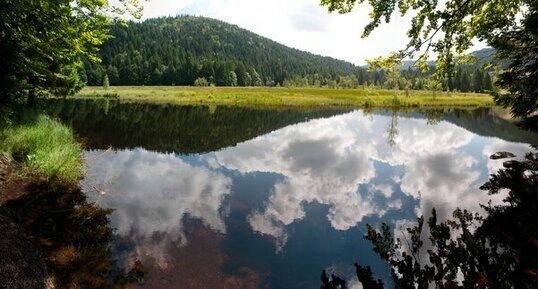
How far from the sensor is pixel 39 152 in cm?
1327

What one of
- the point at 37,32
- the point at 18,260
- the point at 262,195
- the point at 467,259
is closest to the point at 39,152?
the point at 37,32

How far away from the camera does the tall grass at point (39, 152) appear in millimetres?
12703

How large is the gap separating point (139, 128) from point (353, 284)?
→ 2874cm

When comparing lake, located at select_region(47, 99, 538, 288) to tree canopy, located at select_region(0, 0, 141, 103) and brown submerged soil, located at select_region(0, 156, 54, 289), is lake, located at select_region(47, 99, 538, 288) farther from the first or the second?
tree canopy, located at select_region(0, 0, 141, 103)

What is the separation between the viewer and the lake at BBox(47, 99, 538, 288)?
9.12m

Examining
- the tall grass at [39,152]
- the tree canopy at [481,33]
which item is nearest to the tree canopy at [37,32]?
the tall grass at [39,152]

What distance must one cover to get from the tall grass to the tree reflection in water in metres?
1.08

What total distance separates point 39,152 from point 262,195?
8308mm

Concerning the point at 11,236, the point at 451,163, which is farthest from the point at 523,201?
the point at 451,163

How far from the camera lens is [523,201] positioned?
806 cm

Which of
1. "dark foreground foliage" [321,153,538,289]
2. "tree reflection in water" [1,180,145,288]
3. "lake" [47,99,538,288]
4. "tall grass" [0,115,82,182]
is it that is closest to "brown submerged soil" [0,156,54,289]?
"tree reflection in water" [1,180,145,288]

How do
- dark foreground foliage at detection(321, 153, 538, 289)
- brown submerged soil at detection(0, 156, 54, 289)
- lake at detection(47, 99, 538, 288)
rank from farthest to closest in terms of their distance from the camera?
lake at detection(47, 99, 538, 288) < brown submerged soil at detection(0, 156, 54, 289) < dark foreground foliage at detection(321, 153, 538, 289)

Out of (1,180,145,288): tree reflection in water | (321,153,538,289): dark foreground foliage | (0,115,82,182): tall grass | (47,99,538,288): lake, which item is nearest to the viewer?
(321,153,538,289): dark foreground foliage

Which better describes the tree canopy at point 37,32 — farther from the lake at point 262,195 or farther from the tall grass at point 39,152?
the lake at point 262,195
